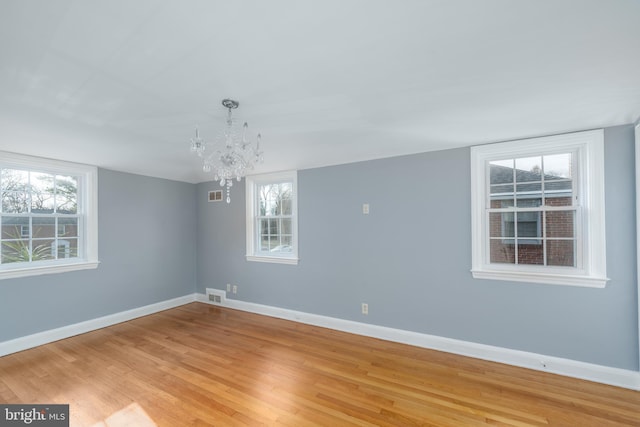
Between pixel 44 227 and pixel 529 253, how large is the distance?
18.0 feet

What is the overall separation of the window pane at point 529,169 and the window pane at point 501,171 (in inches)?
2.7

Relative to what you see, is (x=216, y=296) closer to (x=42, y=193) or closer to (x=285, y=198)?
(x=285, y=198)

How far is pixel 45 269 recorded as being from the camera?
320 cm

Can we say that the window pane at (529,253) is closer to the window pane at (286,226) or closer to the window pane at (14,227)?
the window pane at (286,226)

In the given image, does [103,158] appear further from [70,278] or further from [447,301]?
[447,301]

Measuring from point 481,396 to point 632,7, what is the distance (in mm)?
2576

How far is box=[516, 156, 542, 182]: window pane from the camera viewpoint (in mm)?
2706

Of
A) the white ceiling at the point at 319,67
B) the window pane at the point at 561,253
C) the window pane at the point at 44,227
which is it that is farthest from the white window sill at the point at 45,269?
the window pane at the point at 561,253

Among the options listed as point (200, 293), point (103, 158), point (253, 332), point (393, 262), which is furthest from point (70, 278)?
point (393, 262)

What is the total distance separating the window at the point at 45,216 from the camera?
119 inches

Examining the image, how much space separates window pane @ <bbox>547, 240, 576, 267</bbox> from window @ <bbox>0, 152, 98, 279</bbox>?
5.36 meters

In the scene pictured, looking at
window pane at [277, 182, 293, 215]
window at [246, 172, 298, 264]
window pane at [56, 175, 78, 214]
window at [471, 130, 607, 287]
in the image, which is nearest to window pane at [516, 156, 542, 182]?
window at [471, 130, 607, 287]

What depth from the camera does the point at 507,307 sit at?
8.96ft

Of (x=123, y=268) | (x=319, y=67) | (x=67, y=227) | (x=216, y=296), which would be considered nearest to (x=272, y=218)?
(x=216, y=296)
